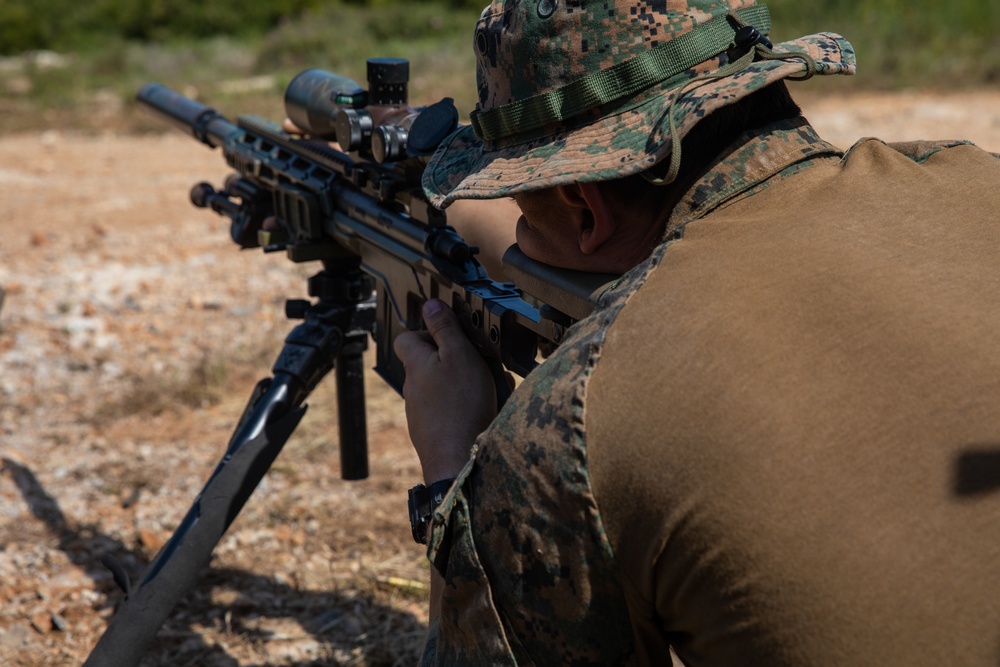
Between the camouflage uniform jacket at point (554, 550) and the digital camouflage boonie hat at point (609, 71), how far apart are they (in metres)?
0.19

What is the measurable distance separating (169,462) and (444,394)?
7.35ft

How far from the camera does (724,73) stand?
1541mm

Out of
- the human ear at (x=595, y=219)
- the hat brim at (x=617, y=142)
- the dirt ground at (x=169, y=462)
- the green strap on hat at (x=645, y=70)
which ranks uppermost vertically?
the green strap on hat at (x=645, y=70)

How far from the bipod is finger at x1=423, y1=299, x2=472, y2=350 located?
0.76 m

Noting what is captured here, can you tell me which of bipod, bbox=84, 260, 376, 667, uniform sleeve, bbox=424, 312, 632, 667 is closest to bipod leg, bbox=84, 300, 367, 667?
bipod, bbox=84, 260, 376, 667

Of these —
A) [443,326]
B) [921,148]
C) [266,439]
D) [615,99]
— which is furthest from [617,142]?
[266,439]

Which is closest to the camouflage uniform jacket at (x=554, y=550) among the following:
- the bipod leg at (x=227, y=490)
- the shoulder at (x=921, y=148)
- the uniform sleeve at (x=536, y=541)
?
the uniform sleeve at (x=536, y=541)

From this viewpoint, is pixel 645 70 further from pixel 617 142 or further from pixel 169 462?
pixel 169 462

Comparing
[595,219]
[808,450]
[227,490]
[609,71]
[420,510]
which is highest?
[609,71]

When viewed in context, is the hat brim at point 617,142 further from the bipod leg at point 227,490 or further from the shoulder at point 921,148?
the bipod leg at point 227,490

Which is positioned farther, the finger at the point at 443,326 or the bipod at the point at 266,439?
the bipod at the point at 266,439

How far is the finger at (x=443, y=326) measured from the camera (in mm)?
2041

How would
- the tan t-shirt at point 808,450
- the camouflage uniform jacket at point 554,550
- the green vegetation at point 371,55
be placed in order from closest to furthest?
the tan t-shirt at point 808,450
the camouflage uniform jacket at point 554,550
the green vegetation at point 371,55

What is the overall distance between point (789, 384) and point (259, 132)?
246 centimetres
